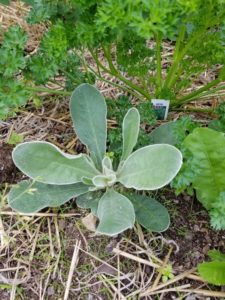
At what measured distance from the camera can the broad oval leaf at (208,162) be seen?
4.12 ft

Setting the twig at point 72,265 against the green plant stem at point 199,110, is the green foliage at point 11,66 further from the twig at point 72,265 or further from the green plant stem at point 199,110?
the green plant stem at point 199,110

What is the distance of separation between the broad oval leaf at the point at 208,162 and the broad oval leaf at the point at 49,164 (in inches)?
11.1

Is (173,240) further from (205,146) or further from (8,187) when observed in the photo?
(8,187)

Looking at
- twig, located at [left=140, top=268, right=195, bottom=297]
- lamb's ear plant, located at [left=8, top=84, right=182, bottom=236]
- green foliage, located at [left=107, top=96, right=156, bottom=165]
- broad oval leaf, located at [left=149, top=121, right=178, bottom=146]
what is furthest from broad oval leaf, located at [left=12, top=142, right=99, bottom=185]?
twig, located at [left=140, top=268, right=195, bottom=297]

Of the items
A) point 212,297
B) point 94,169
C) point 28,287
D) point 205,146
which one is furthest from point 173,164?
point 28,287

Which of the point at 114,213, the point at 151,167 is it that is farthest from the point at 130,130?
the point at 114,213

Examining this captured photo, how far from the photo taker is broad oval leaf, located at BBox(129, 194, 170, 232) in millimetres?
1273

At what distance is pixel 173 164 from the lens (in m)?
1.16

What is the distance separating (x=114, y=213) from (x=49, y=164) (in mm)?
225

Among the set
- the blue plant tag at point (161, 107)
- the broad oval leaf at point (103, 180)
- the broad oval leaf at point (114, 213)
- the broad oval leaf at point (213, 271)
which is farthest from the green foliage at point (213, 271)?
the blue plant tag at point (161, 107)

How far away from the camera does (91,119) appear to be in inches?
55.3

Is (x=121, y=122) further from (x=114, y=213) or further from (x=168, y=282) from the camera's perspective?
(x=168, y=282)

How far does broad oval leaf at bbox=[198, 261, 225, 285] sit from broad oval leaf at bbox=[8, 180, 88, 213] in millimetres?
374

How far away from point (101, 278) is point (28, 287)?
20cm
